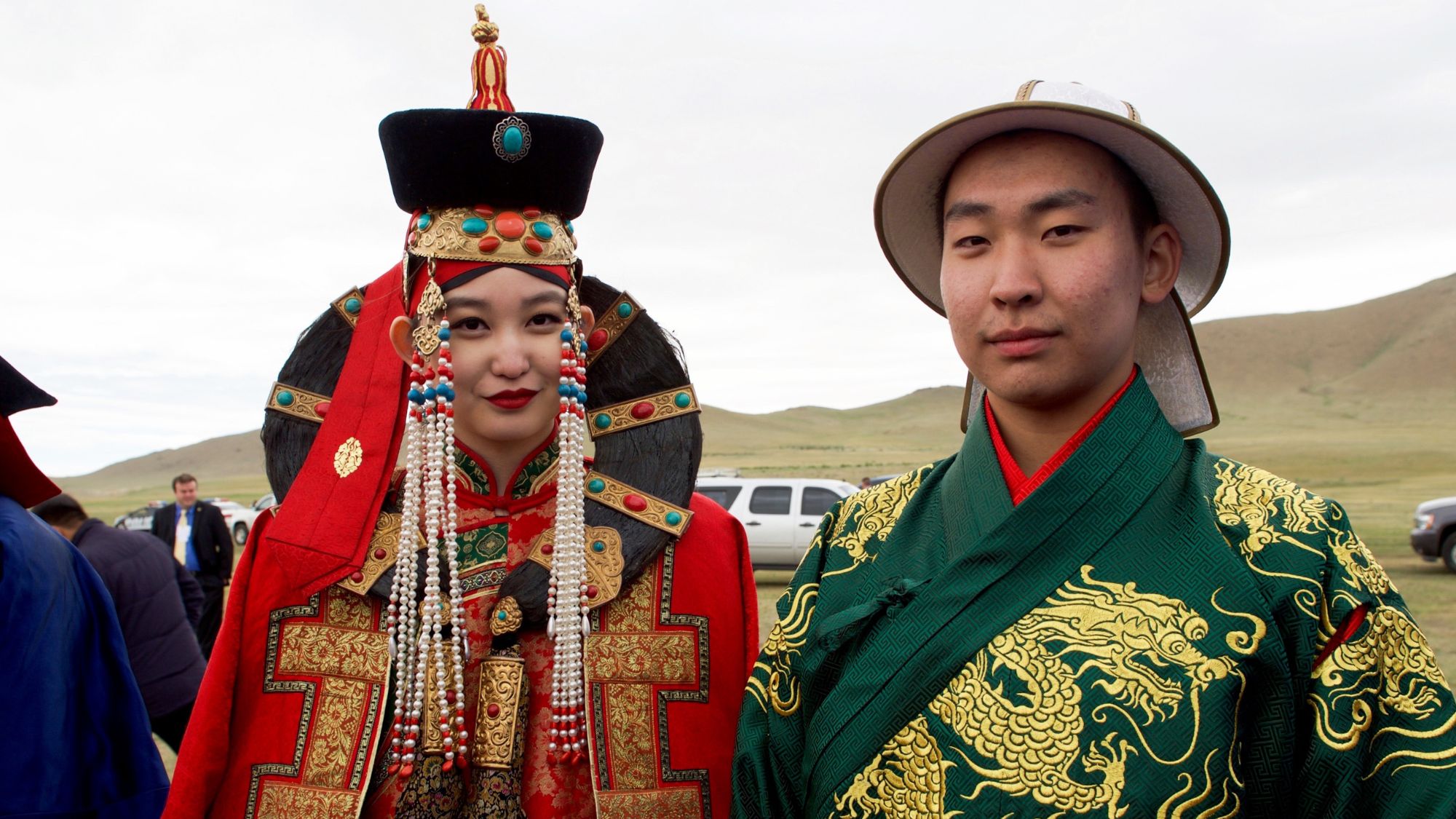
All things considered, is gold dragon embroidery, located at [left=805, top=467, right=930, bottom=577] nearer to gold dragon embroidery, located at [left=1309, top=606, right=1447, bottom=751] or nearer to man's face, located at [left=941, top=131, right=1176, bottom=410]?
man's face, located at [left=941, top=131, right=1176, bottom=410]

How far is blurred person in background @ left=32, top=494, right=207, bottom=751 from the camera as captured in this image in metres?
4.81

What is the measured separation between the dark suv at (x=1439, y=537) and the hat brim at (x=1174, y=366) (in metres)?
12.1

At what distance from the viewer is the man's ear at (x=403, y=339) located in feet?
8.22

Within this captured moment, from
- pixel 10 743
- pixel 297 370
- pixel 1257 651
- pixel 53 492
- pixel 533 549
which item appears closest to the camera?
pixel 1257 651

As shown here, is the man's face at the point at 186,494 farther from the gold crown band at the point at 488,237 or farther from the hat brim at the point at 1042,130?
the hat brim at the point at 1042,130

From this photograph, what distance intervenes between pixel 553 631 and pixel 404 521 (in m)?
0.40

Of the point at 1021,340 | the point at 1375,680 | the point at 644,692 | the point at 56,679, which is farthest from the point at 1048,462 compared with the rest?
the point at 56,679

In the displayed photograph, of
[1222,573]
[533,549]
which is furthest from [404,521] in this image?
[1222,573]

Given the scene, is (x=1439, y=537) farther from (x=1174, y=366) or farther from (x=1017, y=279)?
(x=1017, y=279)

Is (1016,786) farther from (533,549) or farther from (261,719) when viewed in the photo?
(261,719)

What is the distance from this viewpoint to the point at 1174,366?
2.18 metres

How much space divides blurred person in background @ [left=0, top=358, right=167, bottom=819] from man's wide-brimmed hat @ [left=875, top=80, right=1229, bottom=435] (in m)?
1.97

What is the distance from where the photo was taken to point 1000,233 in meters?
1.90

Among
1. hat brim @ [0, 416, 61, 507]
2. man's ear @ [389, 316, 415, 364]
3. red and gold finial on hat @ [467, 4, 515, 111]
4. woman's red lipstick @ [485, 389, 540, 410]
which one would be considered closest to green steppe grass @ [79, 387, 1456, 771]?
hat brim @ [0, 416, 61, 507]
